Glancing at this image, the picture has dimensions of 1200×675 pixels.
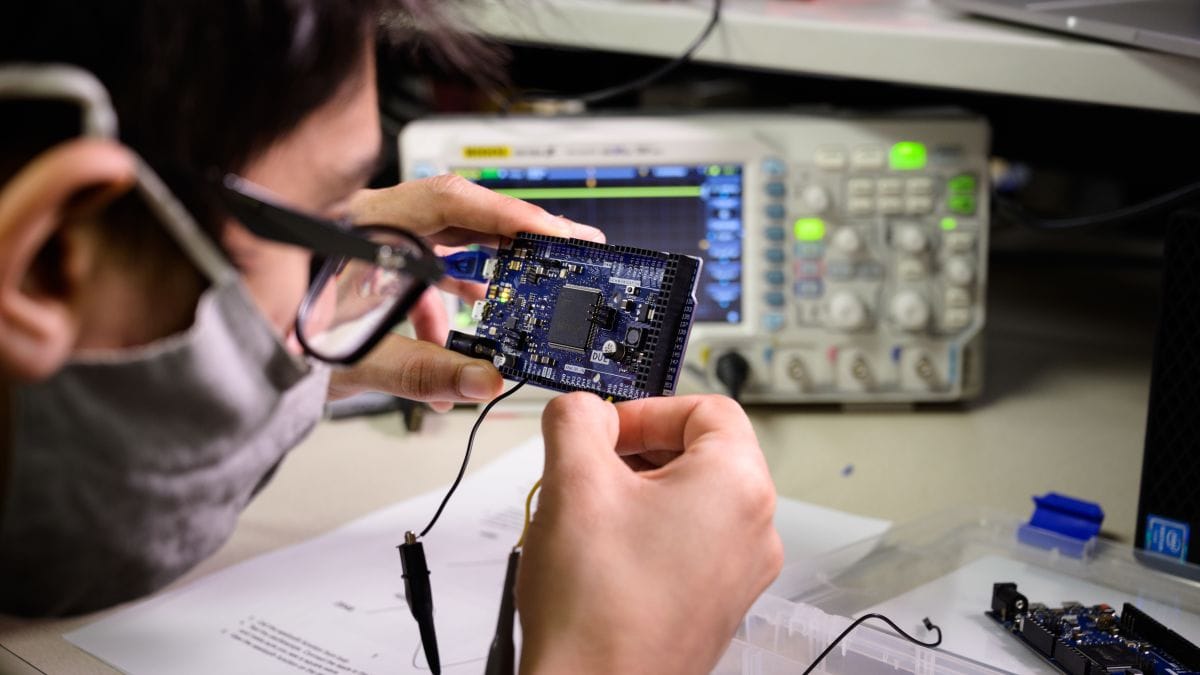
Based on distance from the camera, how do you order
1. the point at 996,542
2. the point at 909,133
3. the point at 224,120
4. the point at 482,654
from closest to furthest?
1. the point at 224,120
2. the point at 482,654
3. the point at 996,542
4. the point at 909,133

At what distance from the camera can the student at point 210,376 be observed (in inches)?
22.3

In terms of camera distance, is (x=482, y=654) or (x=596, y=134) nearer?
(x=482, y=654)

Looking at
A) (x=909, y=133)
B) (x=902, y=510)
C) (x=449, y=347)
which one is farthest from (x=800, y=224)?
(x=449, y=347)

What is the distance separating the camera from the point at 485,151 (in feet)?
4.42

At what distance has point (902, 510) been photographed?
1117 millimetres

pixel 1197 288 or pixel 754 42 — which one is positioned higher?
pixel 754 42

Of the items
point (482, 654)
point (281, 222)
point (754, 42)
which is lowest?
point (482, 654)

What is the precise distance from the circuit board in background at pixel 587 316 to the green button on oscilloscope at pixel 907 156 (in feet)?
1.78

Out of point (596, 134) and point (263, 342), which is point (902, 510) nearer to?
point (596, 134)

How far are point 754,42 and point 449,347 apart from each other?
610 mm

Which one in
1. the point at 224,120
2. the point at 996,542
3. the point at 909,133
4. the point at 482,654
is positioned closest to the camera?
the point at 224,120

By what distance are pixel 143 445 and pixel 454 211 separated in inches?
15.4

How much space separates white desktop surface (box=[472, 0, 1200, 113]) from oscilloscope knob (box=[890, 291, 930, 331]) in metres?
0.24

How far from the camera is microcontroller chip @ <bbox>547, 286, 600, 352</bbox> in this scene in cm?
88
